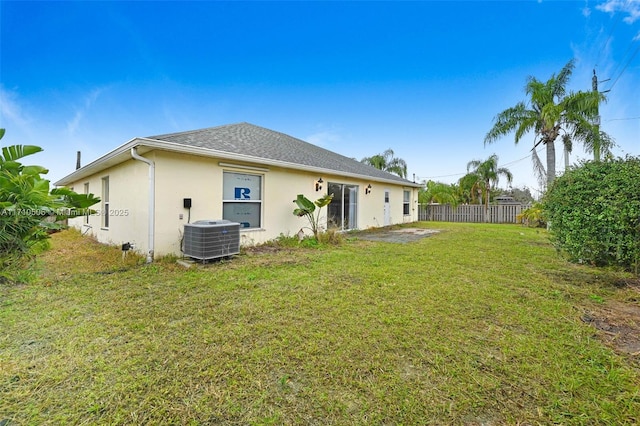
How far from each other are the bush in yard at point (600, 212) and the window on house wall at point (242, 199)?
7.35 m

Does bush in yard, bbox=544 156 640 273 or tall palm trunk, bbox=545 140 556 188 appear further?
tall palm trunk, bbox=545 140 556 188

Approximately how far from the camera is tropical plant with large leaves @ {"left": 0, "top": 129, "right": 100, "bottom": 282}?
68.4 inches

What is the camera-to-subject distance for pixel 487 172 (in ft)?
74.3

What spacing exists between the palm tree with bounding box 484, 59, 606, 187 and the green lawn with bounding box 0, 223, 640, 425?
10594 mm

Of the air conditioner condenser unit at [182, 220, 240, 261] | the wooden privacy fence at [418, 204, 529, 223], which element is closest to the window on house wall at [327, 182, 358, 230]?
the air conditioner condenser unit at [182, 220, 240, 261]

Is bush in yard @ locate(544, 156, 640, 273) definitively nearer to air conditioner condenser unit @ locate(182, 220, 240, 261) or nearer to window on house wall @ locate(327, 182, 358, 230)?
air conditioner condenser unit @ locate(182, 220, 240, 261)

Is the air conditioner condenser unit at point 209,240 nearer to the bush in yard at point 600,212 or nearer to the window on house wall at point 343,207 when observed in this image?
the window on house wall at point 343,207

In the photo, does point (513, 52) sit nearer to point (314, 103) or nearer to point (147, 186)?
point (314, 103)

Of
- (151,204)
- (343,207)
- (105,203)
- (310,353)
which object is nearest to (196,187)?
(151,204)

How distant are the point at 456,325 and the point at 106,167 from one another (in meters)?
10.6

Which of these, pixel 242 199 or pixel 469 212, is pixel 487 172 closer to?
pixel 469 212

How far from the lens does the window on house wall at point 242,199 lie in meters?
7.54

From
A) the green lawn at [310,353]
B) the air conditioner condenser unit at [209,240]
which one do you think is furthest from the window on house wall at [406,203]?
the air conditioner condenser unit at [209,240]

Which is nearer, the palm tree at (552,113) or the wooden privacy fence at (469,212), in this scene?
the palm tree at (552,113)
